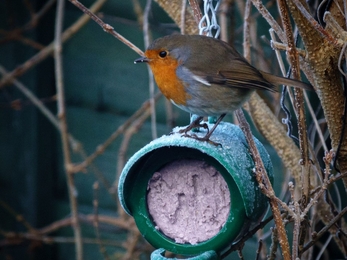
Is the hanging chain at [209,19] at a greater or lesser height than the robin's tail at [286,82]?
greater

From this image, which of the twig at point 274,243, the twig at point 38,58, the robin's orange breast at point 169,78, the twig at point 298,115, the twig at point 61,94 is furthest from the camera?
the twig at point 38,58

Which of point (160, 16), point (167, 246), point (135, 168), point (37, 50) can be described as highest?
point (37, 50)

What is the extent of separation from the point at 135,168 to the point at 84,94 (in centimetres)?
215

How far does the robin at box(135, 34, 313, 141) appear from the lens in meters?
1.86

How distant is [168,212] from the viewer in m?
1.77

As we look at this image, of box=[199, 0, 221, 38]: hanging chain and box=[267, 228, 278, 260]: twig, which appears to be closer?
box=[267, 228, 278, 260]: twig

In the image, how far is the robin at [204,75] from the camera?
1.86 metres

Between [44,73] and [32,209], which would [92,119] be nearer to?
[44,73]

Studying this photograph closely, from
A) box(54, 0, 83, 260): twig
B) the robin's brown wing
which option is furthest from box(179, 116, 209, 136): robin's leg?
box(54, 0, 83, 260): twig

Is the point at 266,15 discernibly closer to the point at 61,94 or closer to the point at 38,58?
the point at 61,94

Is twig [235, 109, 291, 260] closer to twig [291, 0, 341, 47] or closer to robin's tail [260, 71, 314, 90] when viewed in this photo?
robin's tail [260, 71, 314, 90]

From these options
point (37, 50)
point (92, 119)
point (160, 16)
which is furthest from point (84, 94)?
point (160, 16)

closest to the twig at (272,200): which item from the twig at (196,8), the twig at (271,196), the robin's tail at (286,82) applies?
the twig at (271,196)

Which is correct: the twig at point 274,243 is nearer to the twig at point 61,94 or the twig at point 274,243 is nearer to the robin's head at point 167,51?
the robin's head at point 167,51
